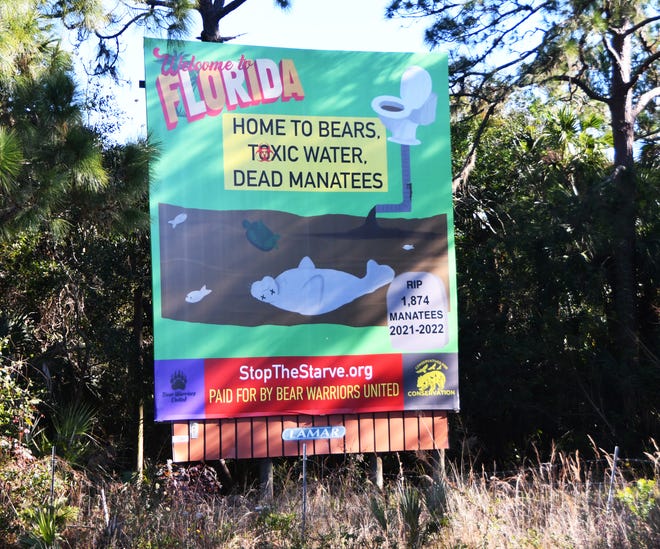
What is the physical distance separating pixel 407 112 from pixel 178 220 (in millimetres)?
3273

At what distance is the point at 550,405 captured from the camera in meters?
14.1

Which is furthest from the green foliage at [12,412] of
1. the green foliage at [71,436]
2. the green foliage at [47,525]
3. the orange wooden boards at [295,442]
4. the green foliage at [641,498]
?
the green foliage at [641,498]

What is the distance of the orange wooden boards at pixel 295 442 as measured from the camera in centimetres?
1080

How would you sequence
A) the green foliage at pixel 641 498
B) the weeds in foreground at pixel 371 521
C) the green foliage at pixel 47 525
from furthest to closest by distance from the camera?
1. the green foliage at pixel 47 525
2. the weeds in foreground at pixel 371 521
3. the green foliage at pixel 641 498

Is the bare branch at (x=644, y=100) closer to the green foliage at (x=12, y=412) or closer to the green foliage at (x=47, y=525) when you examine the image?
the green foliage at (x=12, y=412)

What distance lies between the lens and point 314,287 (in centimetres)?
1125

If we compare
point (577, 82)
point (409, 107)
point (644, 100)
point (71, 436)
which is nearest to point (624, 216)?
point (577, 82)

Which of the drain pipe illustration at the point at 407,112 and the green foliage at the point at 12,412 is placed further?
the drain pipe illustration at the point at 407,112

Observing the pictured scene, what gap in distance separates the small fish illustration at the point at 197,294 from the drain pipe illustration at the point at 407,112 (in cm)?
229

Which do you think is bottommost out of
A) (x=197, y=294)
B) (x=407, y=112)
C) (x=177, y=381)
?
(x=177, y=381)

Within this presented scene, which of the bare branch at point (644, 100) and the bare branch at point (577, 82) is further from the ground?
the bare branch at point (577, 82)

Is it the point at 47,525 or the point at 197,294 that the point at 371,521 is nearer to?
the point at 47,525

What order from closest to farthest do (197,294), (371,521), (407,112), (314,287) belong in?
(371,521) < (197,294) < (314,287) < (407,112)

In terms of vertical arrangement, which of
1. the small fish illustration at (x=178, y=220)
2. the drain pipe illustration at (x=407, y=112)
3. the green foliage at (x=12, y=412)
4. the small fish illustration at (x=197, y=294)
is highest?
the drain pipe illustration at (x=407, y=112)
